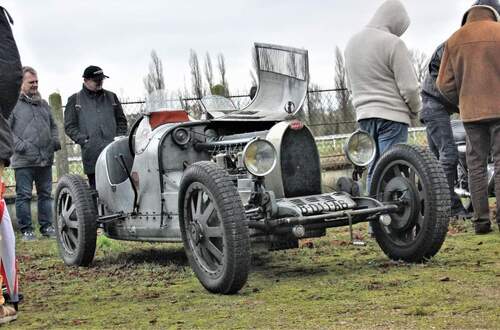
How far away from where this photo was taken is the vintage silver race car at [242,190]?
17.3 ft

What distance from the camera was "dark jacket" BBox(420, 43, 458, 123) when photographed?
796cm

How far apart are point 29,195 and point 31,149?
59 cm

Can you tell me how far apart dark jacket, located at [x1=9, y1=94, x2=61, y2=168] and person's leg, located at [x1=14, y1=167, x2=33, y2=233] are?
117 mm

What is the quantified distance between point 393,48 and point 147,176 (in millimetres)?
2359

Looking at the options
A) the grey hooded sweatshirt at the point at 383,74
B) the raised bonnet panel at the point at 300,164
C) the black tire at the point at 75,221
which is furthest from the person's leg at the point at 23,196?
the raised bonnet panel at the point at 300,164

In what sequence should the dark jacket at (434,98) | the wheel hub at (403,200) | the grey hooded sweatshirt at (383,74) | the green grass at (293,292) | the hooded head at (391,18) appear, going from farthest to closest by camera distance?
the dark jacket at (434,98), the hooded head at (391,18), the grey hooded sweatshirt at (383,74), the wheel hub at (403,200), the green grass at (293,292)

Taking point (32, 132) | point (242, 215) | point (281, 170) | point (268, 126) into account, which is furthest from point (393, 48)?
point (32, 132)

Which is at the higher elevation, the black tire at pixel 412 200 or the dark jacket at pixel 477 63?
the dark jacket at pixel 477 63

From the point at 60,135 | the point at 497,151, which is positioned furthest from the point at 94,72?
the point at 497,151

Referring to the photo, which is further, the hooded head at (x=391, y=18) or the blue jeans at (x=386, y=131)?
the hooded head at (x=391, y=18)

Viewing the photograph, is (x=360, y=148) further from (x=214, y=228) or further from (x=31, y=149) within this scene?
(x=31, y=149)

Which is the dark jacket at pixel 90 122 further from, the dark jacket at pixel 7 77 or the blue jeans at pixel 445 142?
the dark jacket at pixel 7 77

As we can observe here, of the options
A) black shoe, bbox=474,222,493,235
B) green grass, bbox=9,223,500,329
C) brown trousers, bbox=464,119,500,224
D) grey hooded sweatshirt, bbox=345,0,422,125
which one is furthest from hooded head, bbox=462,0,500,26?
green grass, bbox=9,223,500,329

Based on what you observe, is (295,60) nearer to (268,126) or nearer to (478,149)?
(268,126)
